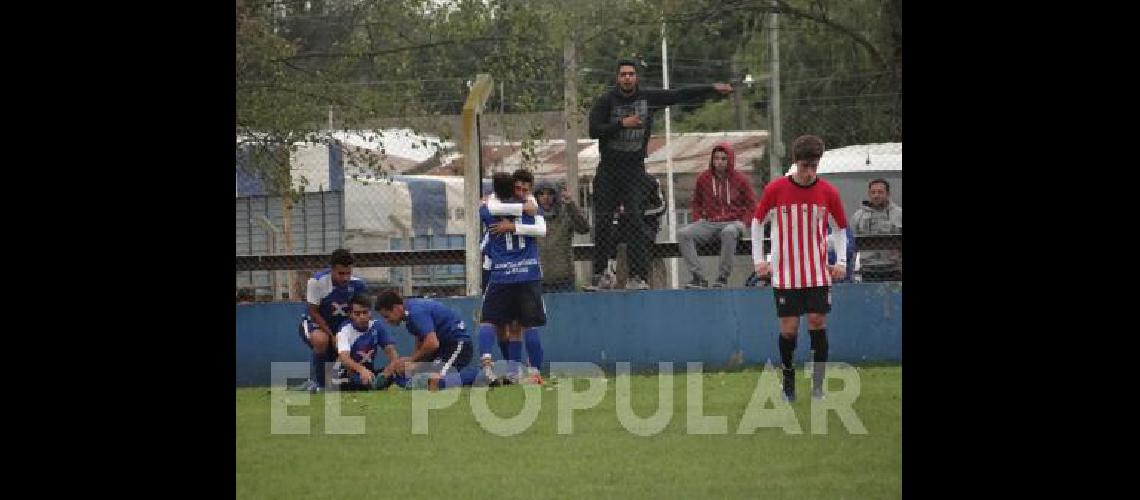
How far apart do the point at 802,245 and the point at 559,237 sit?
3535mm

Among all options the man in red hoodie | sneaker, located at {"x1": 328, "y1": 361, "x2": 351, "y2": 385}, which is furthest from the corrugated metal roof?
sneaker, located at {"x1": 328, "y1": 361, "x2": 351, "y2": 385}

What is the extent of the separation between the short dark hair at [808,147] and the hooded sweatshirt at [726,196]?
309cm

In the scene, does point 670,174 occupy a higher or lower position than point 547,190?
higher

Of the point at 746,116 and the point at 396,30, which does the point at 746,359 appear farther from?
the point at 396,30

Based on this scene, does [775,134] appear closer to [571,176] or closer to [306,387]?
[571,176]

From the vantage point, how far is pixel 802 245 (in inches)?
500

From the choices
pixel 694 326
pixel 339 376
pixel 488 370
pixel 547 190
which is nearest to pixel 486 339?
pixel 488 370

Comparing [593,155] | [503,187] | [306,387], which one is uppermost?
[593,155]

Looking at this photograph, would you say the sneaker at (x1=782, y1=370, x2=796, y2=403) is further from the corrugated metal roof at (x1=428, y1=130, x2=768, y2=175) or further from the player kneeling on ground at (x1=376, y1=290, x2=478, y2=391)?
the corrugated metal roof at (x1=428, y1=130, x2=768, y2=175)

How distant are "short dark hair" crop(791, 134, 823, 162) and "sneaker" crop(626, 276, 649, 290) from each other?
12.1ft

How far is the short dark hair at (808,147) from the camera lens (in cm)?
1249
